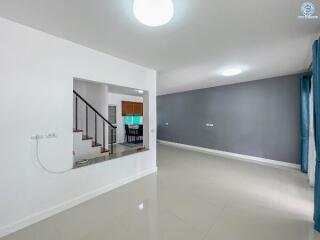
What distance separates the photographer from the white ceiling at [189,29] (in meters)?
1.51

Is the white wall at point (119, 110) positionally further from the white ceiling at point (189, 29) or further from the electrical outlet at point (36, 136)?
the electrical outlet at point (36, 136)

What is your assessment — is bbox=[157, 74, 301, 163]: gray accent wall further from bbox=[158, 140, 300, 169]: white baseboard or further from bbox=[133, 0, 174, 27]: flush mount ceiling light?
bbox=[133, 0, 174, 27]: flush mount ceiling light

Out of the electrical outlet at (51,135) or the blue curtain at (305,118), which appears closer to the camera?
the electrical outlet at (51,135)

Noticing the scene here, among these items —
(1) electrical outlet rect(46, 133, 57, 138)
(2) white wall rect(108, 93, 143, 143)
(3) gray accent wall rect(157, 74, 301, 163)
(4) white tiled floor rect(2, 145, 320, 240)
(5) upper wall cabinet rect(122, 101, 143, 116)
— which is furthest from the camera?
(5) upper wall cabinet rect(122, 101, 143, 116)

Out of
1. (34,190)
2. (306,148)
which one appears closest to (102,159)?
(34,190)

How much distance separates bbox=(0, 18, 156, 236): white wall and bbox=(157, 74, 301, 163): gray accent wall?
4.43m

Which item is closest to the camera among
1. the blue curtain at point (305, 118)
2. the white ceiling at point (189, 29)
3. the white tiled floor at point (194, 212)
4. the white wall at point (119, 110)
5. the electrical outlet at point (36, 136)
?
the white ceiling at point (189, 29)

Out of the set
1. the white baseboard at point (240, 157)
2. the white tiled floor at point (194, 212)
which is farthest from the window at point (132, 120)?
the white tiled floor at point (194, 212)

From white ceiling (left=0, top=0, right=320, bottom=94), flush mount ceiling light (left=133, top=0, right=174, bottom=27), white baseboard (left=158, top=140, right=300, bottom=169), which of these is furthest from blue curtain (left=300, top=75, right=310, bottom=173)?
flush mount ceiling light (left=133, top=0, right=174, bottom=27)

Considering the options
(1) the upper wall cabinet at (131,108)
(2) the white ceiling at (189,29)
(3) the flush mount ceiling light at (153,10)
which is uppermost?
(2) the white ceiling at (189,29)

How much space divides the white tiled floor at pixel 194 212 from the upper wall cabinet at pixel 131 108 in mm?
4923

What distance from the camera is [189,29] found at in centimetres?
190

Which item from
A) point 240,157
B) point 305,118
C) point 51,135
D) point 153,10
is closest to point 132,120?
point 240,157

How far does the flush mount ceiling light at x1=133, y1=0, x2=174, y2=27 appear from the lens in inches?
48.3
